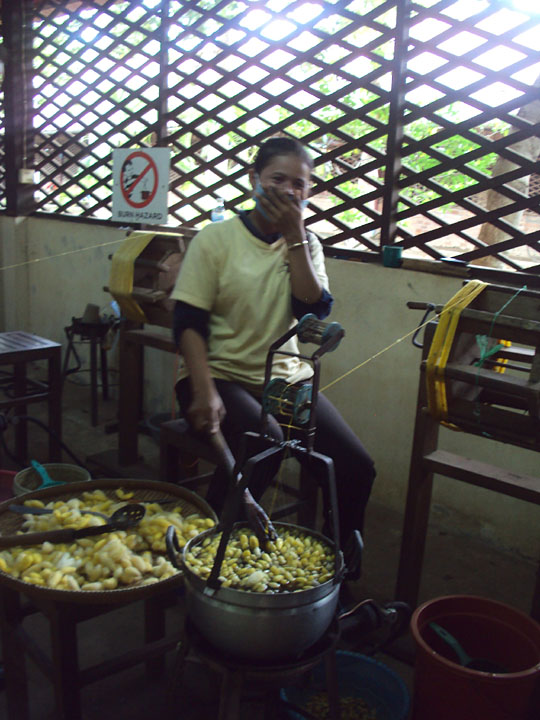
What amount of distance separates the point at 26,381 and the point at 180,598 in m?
1.76

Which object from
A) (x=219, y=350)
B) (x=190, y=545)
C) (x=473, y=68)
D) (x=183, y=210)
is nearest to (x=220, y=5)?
(x=183, y=210)

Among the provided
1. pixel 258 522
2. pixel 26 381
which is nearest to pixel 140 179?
pixel 26 381

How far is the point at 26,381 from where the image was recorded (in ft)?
12.2

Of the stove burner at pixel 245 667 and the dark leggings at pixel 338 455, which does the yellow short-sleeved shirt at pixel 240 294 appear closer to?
the dark leggings at pixel 338 455

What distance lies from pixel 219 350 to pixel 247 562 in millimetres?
1013

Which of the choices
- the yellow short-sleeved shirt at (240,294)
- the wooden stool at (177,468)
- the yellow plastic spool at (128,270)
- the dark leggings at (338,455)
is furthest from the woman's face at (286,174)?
the yellow plastic spool at (128,270)

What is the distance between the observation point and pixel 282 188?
230 cm

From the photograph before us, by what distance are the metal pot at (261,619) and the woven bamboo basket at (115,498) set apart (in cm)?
20

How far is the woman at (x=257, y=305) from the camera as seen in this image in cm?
231

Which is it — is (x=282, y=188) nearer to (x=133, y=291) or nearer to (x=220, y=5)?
(x=133, y=291)

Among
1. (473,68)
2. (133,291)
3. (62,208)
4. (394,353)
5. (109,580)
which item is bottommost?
(109,580)

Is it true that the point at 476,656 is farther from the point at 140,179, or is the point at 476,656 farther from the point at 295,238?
the point at 140,179

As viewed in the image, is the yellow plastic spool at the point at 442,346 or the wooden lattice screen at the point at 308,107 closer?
the yellow plastic spool at the point at 442,346

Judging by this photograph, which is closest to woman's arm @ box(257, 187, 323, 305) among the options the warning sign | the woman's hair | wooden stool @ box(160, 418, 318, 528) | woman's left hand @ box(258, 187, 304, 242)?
woman's left hand @ box(258, 187, 304, 242)
